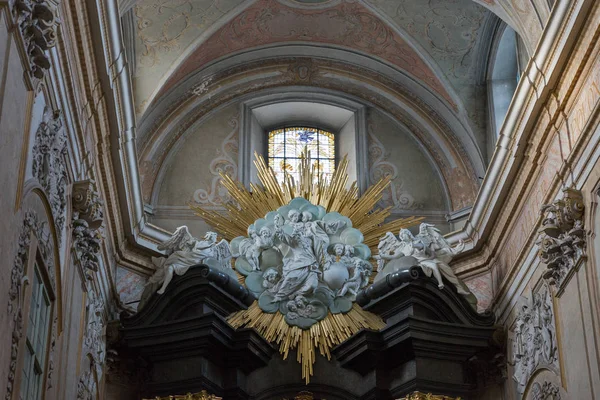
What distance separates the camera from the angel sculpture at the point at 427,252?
42.6ft

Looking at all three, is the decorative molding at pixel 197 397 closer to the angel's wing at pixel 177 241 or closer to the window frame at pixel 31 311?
the angel's wing at pixel 177 241

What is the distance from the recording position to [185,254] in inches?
524

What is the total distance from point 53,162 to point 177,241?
4.46m

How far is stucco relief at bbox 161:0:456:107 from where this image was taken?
15266 mm

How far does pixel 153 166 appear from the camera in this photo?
611 inches

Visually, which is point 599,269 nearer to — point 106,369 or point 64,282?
point 64,282

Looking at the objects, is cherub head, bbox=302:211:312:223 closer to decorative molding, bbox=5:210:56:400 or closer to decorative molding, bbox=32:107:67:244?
decorative molding, bbox=32:107:67:244

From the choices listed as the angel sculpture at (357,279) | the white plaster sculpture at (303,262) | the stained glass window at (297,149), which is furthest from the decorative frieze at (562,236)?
the stained glass window at (297,149)

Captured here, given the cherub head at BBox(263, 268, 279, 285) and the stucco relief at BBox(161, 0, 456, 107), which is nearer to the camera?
the cherub head at BBox(263, 268, 279, 285)

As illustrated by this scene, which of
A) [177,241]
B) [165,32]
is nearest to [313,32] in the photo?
[165,32]

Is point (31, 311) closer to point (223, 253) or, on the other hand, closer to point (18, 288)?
point (18, 288)

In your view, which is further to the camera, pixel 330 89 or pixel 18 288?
pixel 330 89

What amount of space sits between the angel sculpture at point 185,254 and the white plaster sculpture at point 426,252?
207cm

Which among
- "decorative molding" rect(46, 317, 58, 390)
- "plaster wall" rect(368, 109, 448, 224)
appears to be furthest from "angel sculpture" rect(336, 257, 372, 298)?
"decorative molding" rect(46, 317, 58, 390)
